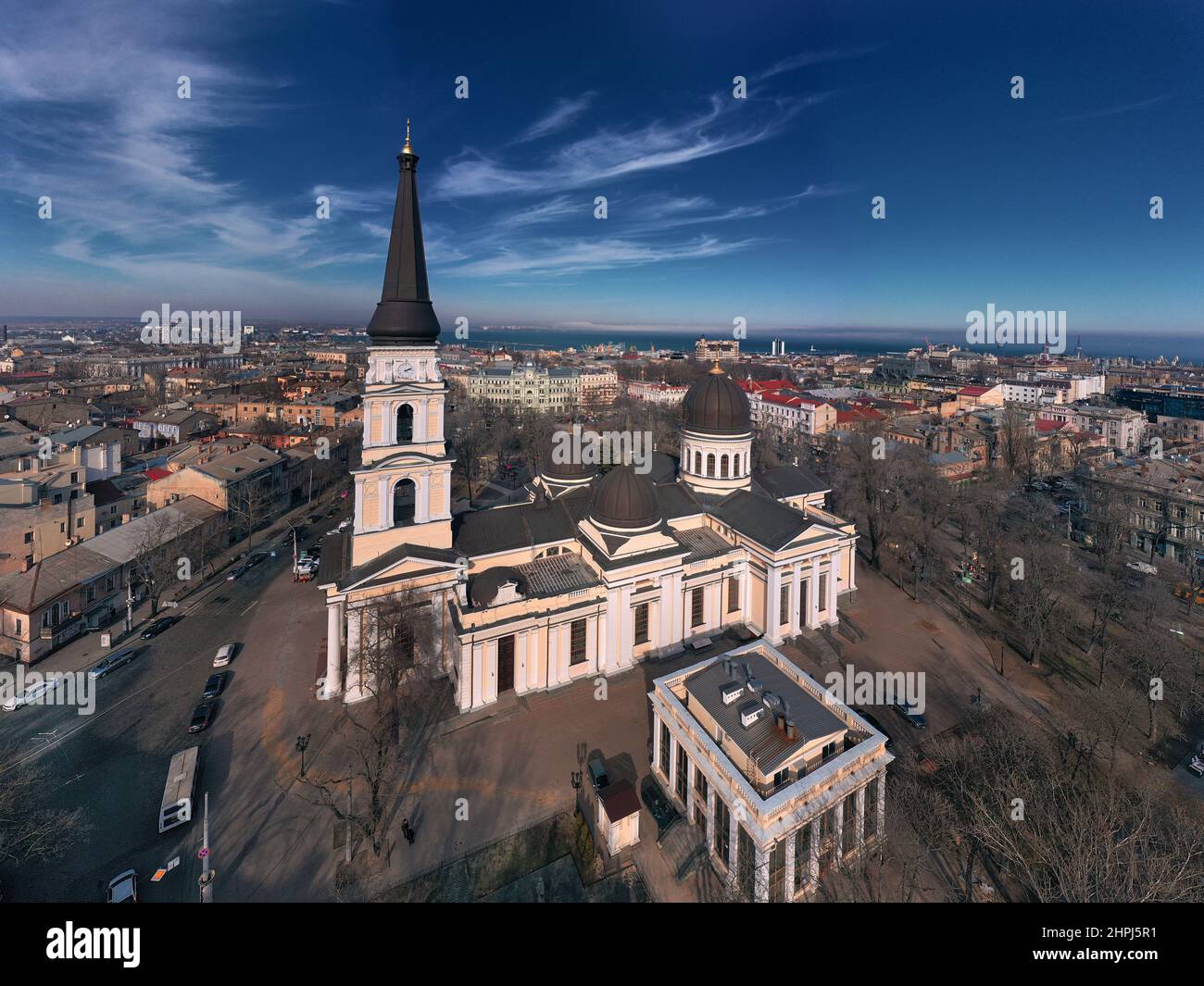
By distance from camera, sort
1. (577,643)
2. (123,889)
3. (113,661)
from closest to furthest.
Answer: (123,889) < (577,643) < (113,661)

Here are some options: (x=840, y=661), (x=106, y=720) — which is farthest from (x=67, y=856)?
(x=840, y=661)

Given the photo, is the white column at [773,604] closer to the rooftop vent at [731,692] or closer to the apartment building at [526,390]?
the rooftop vent at [731,692]

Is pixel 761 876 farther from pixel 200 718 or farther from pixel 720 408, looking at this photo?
pixel 720 408

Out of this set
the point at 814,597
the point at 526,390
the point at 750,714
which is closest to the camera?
the point at 750,714

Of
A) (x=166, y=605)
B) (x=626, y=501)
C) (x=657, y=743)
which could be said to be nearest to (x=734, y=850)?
(x=657, y=743)

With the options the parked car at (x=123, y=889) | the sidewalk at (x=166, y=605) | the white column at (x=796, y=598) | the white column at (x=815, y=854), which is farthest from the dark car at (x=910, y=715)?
the sidewalk at (x=166, y=605)

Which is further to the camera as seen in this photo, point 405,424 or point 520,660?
point 520,660

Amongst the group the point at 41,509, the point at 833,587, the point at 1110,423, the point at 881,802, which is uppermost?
the point at 1110,423
